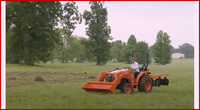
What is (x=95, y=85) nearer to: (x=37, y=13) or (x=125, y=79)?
(x=125, y=79)

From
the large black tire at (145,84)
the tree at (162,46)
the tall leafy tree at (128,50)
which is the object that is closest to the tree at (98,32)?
the tree at (162,46)

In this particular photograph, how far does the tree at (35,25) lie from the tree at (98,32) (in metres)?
21.9

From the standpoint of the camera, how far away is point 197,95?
6676mm

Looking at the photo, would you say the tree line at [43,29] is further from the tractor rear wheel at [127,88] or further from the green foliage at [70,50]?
the green foliage at [70,50]

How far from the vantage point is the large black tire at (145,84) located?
12.8m

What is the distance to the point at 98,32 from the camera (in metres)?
67.4

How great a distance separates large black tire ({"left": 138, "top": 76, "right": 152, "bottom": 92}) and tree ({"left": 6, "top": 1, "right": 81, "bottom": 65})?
24.5 metres

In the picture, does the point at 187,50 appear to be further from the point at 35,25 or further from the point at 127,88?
the point at 127,88

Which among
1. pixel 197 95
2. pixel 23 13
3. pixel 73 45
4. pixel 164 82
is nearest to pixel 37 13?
pixel 23 13

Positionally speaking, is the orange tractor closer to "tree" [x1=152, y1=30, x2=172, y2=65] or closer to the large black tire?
the large black tire

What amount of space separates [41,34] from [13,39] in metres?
4.88

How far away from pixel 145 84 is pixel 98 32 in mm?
54677

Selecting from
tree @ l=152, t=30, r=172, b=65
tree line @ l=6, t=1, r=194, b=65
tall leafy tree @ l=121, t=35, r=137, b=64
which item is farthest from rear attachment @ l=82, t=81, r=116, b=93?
tall leafy tree @ l=121, t=35, r=137, b=64

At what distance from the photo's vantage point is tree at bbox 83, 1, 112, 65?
66.5m
